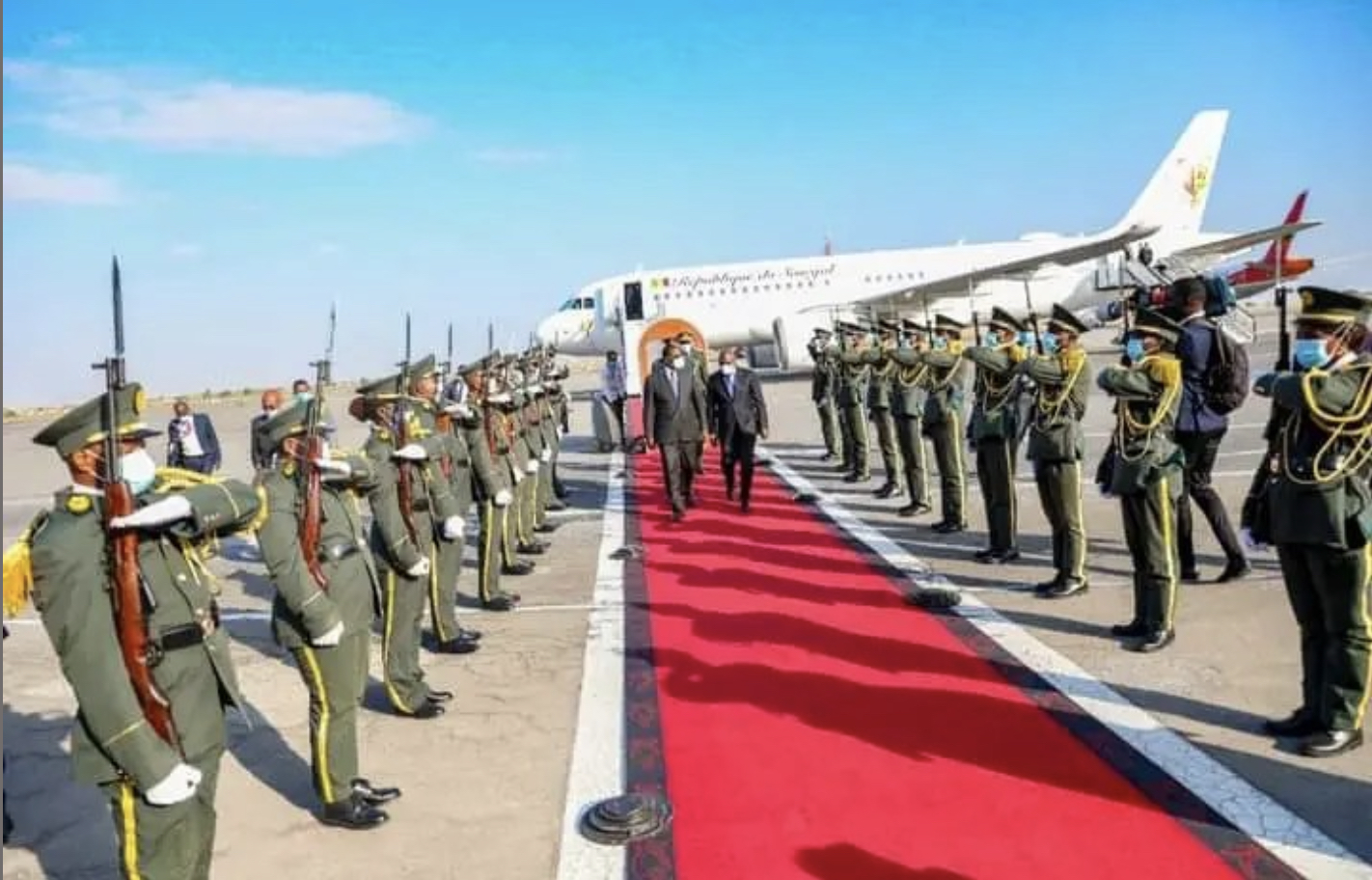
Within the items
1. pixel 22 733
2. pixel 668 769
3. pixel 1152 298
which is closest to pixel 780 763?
pixel 668 769

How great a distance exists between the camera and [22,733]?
5.95m

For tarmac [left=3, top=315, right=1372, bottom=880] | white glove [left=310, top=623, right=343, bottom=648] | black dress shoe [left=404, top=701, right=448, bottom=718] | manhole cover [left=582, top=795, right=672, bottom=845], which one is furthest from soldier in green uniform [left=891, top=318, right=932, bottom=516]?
white glove [left=310, top=623, right=343, bottom=648]

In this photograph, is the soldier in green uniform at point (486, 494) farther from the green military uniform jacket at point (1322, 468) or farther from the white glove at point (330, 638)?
the green military uniform jacket at point (1322, 468)

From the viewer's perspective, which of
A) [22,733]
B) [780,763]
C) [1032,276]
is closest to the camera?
[780,763]

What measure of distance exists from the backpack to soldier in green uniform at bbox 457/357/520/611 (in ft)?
17.4

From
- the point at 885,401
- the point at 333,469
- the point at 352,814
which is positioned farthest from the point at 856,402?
the point at 352,814

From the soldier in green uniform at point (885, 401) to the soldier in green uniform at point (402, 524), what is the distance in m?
7.03

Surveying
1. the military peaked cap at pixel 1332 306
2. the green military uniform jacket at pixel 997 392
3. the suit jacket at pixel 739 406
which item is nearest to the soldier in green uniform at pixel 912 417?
the suit jacket at pixel 739 406

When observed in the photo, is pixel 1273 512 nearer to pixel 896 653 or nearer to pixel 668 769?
pixel 896 653

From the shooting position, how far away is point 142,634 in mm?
3260

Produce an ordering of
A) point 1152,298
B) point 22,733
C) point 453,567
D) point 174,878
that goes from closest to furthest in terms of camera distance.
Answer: point 174,878, point 22,733, point 453,567, point 1152,298

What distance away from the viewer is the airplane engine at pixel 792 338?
29234 mm

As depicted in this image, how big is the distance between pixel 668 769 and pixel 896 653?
2.11 m

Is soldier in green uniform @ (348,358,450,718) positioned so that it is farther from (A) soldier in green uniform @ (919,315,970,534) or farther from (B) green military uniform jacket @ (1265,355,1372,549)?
(A) soldier in green uniform @ (919,315,970,534)
